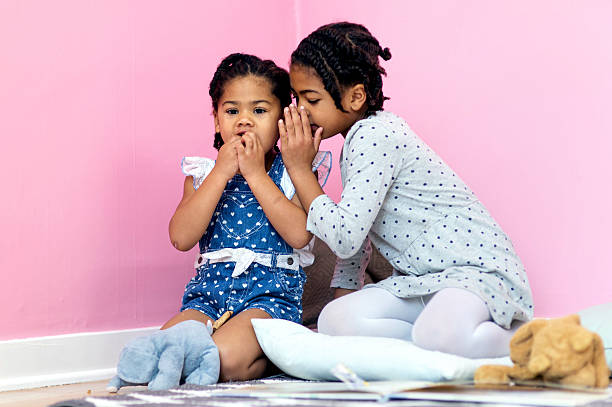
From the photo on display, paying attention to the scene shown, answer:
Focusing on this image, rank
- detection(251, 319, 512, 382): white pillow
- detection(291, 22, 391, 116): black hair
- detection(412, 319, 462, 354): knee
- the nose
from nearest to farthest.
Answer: detection(251, 319, 512, 382): white pillow
detection(412, 319, 462, 354): knee
detection(291, 22, 391, 116): black hair
the nose

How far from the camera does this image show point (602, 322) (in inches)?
47.2

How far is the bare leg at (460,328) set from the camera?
109cm

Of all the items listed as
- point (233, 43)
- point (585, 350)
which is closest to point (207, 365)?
point (585, 350)

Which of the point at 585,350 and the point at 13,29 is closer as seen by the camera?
the point at 585,350

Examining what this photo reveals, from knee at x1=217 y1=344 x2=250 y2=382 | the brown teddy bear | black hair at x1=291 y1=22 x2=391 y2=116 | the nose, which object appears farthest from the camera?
the nose

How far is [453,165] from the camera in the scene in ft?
5.60

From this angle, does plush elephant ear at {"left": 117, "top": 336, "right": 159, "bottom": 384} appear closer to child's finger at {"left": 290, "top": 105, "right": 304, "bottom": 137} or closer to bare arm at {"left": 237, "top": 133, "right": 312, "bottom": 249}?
bare arm at {"left": 237, "top": 133, "right": 312, "bottom": 249}

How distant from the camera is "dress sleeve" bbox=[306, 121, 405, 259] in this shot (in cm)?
121

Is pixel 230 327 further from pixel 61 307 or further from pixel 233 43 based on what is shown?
pixel 233 43

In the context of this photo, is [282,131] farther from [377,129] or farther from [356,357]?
[356,357]

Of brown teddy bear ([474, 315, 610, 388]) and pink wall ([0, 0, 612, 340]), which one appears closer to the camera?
brown teddy bear ([474, 315, 610, 388])

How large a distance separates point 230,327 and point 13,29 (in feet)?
2.31

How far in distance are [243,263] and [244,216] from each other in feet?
0.33

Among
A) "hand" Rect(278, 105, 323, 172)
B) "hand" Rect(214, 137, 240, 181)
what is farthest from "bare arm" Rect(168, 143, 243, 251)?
"hand" Rect(278, 105, 323, 172)
